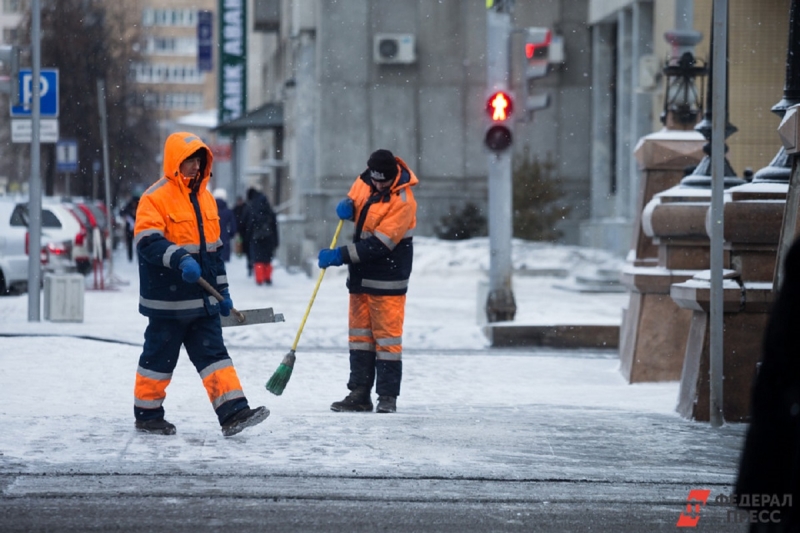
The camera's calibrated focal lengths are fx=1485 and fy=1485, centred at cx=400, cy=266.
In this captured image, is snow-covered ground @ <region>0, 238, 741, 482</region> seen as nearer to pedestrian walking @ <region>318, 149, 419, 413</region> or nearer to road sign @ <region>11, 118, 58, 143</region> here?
pedestrian walking @ <region>318, 149, 419, 413</region>

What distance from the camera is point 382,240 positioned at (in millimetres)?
9156

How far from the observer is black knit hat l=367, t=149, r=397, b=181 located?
30.1ft

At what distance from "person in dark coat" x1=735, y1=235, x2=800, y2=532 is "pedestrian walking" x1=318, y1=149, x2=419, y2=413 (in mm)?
6190

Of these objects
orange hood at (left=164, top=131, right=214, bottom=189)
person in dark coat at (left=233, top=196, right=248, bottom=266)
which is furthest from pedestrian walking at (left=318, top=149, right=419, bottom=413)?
person in dark coat at (left=233, top=196, right=248, bottom=266)

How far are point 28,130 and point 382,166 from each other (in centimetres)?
943

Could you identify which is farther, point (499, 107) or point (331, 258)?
point (499, 107)

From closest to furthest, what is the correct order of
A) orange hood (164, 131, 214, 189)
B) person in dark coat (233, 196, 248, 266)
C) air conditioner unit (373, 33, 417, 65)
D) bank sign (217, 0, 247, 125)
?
orange hood (164, 131, 214, 189) < person in dark coat (233, 196, 248, 266) < air conditioner unit (373, 33, 417, 65) < bank sign (217, 0, 247, 125)

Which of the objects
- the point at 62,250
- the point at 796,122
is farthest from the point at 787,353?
the point at 62,250

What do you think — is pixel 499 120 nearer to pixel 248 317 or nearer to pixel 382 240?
pixel 382 240

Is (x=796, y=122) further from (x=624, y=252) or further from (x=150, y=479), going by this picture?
(x=624, y=252)

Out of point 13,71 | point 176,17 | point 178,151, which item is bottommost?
point 178,151

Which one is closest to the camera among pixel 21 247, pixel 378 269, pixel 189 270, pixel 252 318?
pixel 189 270

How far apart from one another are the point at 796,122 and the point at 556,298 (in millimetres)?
14175

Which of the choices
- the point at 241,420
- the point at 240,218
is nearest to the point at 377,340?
the point at 241,420
